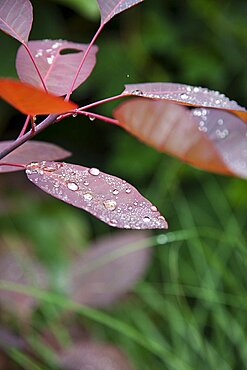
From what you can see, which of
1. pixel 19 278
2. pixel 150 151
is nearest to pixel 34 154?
pixel 19 278

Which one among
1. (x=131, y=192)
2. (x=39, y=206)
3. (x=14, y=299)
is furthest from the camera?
(x=39, y=206)

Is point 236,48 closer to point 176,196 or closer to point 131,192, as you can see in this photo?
→ point 176,196

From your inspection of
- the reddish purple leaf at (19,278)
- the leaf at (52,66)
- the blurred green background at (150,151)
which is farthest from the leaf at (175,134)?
the blurred green background at (150,151)

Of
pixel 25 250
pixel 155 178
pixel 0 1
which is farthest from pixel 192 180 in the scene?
pixel 0 1

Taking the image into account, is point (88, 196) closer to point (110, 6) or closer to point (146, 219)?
point (146, 219)

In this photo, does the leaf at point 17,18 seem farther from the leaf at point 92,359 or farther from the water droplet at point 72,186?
the leaf at point 92,359

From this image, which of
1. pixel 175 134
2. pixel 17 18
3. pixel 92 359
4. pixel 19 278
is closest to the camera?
pixel 175 134

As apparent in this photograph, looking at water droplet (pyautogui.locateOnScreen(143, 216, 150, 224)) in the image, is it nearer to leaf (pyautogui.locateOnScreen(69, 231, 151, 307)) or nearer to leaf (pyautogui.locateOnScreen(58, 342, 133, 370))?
leaf (pyautogui.locateOnScreen(58, 342, 133, 370))
